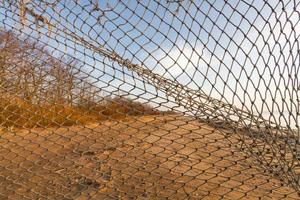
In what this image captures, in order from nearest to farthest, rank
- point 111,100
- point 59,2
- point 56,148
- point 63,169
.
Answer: point 59,2, point 111,100, point 63,169, point 56,148

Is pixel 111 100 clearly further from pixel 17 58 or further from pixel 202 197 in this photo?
pixel 202 197

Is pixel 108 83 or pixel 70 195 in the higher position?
pixel 108 83

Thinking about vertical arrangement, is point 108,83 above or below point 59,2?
below

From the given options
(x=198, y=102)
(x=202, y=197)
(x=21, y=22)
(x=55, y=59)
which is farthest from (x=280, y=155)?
(x=21, y=22)

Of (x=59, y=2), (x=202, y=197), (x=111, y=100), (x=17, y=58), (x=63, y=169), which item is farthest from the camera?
(x=63, y=169)

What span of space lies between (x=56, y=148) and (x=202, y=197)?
2335 millimetres

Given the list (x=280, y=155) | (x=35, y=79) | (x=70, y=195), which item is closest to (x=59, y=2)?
(x=35, y=79)

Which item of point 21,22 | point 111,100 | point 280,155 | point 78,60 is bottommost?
point 280,155

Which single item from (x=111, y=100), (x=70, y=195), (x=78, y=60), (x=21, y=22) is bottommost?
(x=70, y=195)

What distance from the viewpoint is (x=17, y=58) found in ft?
9.28

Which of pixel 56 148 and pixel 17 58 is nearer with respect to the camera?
pixel 17 58

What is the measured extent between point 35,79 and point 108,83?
872 mm

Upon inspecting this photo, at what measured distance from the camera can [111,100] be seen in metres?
2.56

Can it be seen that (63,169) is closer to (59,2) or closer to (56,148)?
(56,148)
